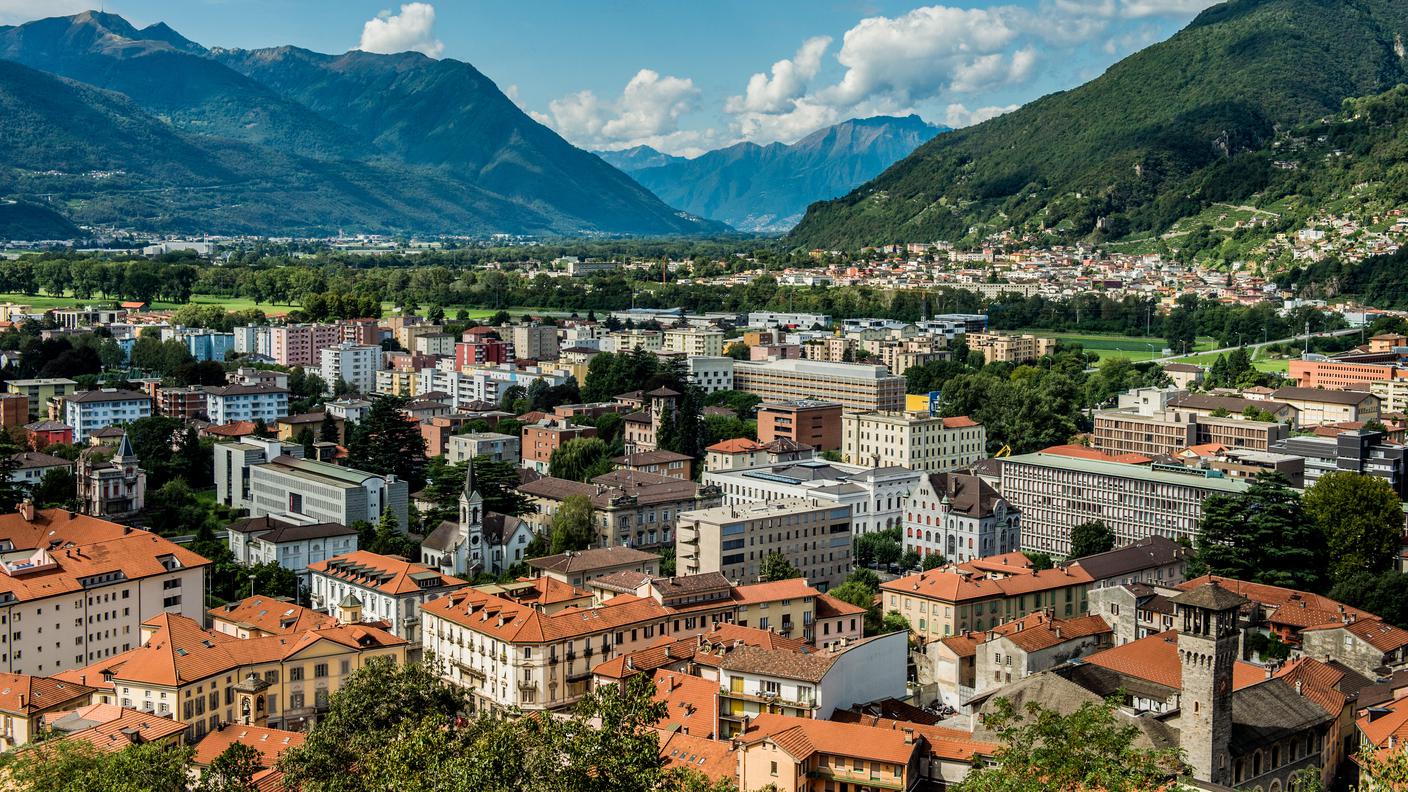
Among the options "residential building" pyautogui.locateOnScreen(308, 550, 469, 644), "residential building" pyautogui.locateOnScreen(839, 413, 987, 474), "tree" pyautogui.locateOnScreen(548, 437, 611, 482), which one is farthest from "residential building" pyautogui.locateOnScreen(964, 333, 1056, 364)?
"residential building" pyautogui.locateOnScreen(308, 550, 469, 644)

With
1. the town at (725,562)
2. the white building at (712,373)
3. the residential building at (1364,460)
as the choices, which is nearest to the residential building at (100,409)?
the town at (725,562)

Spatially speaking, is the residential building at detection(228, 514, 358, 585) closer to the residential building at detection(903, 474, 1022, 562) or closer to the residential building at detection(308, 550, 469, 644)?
the residential building at detection(308, 550, 469, 644)

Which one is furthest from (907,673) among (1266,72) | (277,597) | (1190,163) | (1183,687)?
(1266,72)

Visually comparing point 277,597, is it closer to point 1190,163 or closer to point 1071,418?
point 1071,418

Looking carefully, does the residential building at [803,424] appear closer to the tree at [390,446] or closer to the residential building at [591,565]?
the tree at [390,446]

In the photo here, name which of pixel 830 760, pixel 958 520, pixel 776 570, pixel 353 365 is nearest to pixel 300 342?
pixel 353 365

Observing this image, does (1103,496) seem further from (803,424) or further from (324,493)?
(324,493)
